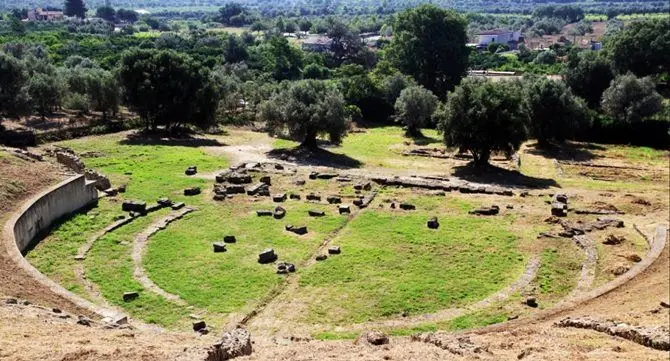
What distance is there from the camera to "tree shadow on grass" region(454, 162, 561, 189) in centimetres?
5291

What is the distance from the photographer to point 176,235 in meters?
39.0

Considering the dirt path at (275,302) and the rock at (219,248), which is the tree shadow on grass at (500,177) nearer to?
the dirt path at (275,302)

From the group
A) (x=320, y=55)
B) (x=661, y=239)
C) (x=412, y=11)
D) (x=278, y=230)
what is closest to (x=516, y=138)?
(x=661, y=239)

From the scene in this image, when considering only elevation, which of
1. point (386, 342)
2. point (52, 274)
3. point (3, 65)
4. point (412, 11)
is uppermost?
point (412, 11)

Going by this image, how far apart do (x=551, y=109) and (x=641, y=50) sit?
3471cm

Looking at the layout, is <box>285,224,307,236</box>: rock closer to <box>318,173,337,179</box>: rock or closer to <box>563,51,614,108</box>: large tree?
<box>318,173,337,179</box>: rock

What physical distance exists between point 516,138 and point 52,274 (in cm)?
3695

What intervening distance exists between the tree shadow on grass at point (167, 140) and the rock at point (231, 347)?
145 feet

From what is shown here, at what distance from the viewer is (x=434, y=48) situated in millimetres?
99750

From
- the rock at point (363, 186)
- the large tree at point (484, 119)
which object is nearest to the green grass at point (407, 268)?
the rock at point (363, 186)

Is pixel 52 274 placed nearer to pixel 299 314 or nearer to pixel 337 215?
pixel 299 314

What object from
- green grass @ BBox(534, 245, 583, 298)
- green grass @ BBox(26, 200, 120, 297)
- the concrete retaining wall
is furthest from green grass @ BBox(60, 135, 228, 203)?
green grass @ BBox(534, 245, 583, 298)

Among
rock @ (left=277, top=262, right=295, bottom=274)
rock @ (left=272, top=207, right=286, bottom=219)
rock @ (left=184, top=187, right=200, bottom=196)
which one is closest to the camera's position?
rock @ (left=277, top=262, right=295, bottom=274)

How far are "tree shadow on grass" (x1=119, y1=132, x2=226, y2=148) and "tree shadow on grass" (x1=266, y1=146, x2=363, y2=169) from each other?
751cm
